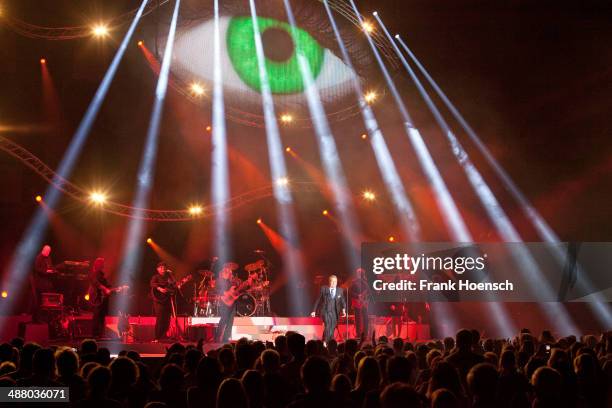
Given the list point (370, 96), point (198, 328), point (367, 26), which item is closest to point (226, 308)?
point (198, 328)

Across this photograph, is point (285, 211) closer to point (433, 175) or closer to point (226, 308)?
point (433, 175)

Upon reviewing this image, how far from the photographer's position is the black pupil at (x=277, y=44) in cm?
1786

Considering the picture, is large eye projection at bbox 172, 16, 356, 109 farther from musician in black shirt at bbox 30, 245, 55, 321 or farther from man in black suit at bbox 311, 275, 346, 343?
man in black suit at bbox 311, 275, 346, 343

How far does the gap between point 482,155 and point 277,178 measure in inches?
249

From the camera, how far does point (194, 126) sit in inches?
740

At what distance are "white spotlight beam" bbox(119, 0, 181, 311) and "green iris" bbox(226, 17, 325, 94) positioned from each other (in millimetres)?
1875

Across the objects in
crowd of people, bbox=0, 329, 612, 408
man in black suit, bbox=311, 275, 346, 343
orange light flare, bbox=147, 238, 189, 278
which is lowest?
crowd of people, bbox=0, 329, 612, 408

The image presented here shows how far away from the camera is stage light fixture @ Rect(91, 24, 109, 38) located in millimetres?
15789

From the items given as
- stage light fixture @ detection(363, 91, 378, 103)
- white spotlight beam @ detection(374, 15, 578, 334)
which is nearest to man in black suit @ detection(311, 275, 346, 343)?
white spotlight beam @ detection(374, 15, 578, 334)

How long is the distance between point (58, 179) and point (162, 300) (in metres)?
5.48

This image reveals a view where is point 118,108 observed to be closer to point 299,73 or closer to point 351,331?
point 299,73

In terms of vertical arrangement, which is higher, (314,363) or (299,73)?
(299,73)

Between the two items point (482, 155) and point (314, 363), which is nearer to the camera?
point (314, 363)

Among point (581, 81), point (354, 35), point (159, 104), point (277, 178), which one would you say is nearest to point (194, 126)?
point (159, 104)
